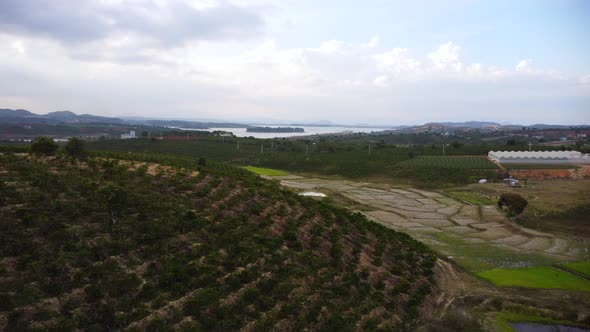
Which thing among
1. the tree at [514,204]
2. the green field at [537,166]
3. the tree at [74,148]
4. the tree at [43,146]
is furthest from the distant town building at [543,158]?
the tree at [43,146]

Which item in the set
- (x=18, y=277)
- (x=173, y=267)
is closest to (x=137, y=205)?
(x=173, y=267)

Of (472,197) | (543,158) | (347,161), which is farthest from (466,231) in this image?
(543,158)

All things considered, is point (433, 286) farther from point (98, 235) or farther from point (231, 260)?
point (98, 235)

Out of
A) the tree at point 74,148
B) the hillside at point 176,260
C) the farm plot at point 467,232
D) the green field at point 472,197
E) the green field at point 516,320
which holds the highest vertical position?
the tree at point 74,148

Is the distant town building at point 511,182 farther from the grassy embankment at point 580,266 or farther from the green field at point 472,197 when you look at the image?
the grassy embankment at point 580,266

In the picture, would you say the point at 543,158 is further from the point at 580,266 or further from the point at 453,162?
the point at 580,266

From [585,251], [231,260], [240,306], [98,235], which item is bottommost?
[585,251]

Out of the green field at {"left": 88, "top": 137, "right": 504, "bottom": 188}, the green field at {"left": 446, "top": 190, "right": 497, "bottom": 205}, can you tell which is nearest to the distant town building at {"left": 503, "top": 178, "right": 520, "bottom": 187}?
the green field at {"left": 88, "top": 137, "right": 504, "bottom": 188}

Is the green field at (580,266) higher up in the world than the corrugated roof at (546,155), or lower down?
lower down
